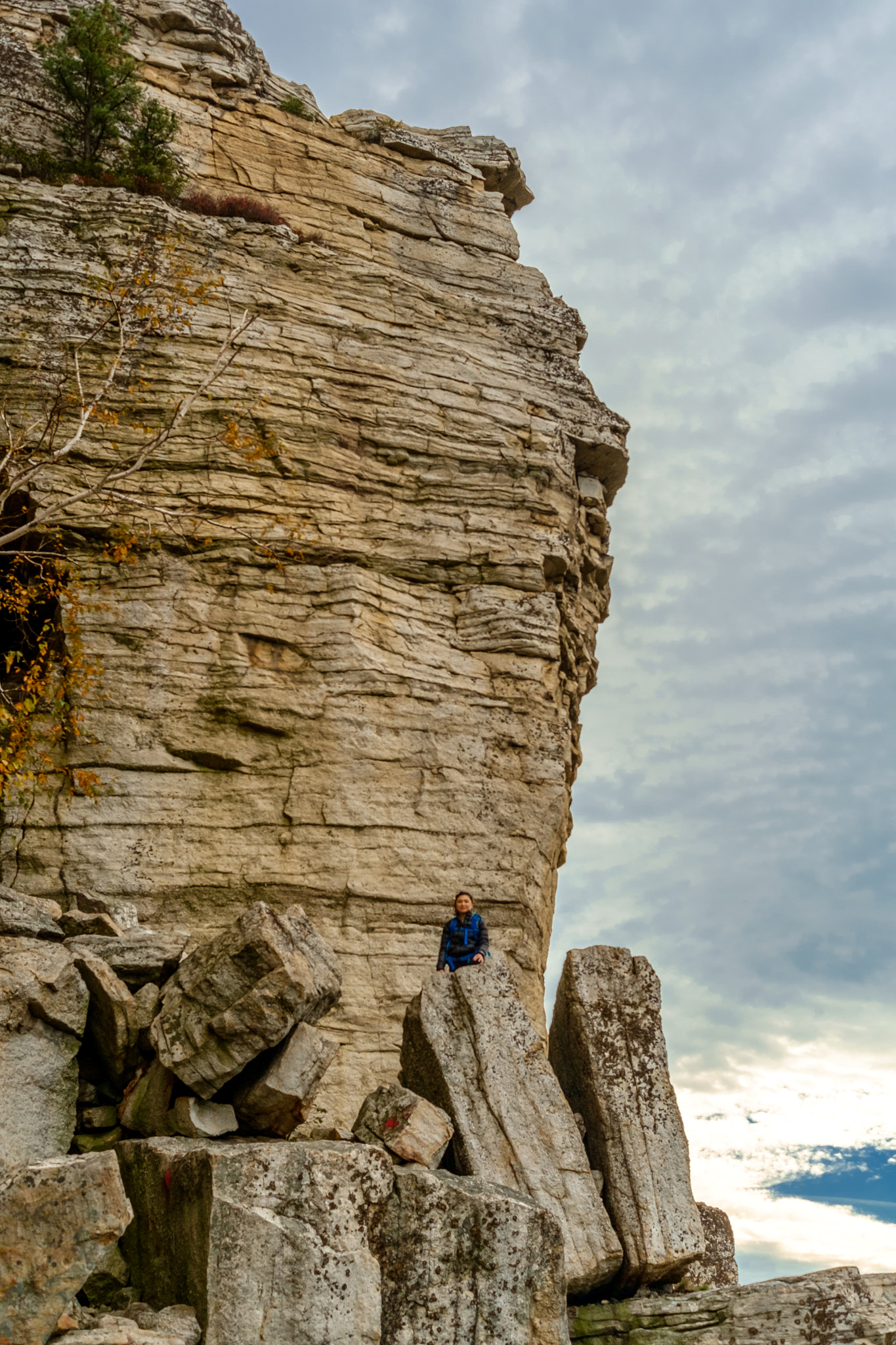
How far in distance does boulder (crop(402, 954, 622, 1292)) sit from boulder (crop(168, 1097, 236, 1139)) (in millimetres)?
2481

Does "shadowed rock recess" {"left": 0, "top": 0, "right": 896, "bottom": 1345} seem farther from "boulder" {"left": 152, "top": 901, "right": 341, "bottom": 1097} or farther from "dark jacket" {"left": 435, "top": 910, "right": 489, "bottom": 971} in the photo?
"dark jacket" {"left": 435, "top": 910, "right": 489, "bottom": 971}

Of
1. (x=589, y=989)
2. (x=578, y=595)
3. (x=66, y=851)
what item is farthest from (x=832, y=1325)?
(x=578, y=595)

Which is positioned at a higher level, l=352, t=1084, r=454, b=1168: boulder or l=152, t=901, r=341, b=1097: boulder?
l=152, t=901, r=341, b=1097: boulder

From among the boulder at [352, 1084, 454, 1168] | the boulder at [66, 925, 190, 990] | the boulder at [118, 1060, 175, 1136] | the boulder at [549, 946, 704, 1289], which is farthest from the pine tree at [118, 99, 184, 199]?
the boulder at [352, 1084, 454, 1168]

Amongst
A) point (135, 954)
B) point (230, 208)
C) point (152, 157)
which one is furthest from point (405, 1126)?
point (152, 157)

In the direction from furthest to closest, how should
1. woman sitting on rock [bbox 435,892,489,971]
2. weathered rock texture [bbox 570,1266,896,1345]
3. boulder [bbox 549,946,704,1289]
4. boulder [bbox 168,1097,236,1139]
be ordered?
woman sitting on rock [bbox 435,892,489,971] < boulder [bbox 549,946,704,1289] < weathered rock texture [bbox 570,1266,896,1345] < boulder [bbox 168,1097,236,1139]

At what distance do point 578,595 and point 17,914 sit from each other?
12.5m

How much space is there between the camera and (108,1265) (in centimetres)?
987

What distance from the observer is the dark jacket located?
14062 millimetres

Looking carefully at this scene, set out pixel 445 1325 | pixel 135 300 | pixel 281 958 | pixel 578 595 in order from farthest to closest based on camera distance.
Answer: pixel 578 595, pixel 135 300, pixel 281 958, pixel 445 1325

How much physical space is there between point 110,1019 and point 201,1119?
4.83ft

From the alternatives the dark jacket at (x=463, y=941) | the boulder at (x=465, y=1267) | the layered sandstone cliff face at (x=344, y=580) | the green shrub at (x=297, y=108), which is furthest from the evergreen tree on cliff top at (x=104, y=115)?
the boulder at (x=465, y=1267)

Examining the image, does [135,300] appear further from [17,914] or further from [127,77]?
[17,914]

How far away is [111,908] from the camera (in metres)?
15.0
